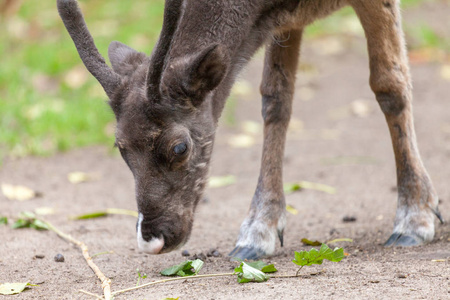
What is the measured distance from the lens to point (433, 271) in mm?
3646

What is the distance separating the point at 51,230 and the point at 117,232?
50 cm

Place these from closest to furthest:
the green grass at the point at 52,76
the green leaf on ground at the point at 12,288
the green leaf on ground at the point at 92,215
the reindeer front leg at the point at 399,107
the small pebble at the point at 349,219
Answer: the green leaf on ground at the point at 12,288 < the reindeer front leg at the point at 399,107 < the small pebble at the point at 349,219 < the green leaf on ground at the point at 92,215 < the green grass at the point at 52,76

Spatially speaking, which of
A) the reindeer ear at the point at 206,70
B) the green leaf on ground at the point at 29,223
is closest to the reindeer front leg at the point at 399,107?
the reindeer ear at the point at 206,70

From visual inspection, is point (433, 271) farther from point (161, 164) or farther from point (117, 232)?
point (117, 232)

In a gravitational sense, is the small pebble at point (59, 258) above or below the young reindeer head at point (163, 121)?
below

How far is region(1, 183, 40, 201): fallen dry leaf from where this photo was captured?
6.43 m

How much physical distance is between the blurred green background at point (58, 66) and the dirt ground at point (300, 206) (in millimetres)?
513

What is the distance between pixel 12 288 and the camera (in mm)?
3803

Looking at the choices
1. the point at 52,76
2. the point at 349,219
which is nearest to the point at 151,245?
the point at 349,219

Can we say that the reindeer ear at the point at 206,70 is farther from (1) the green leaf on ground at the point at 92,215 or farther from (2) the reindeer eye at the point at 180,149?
(1) the green leaf on ground at the point at 92,215

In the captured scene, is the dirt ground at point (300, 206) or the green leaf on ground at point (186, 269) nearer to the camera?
the dirt ground at point (300, 206)

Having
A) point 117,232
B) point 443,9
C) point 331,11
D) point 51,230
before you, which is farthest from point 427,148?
point 443,9

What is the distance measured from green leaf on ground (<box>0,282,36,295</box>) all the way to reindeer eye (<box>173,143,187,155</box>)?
1121 millimetres

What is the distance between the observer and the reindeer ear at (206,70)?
388cm
